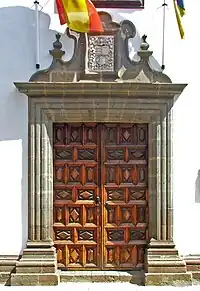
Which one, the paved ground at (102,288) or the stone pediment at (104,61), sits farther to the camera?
the stone pediment at (104,61)

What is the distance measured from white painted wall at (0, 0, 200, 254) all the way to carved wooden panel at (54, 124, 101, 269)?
1.64 ft

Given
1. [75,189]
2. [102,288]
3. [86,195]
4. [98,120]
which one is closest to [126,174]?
[86,195]

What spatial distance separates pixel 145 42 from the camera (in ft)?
23.6

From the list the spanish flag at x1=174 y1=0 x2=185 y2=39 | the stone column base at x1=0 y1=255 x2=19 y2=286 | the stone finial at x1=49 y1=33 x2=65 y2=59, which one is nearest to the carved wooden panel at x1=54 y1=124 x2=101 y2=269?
the stone column base at x1=0 y1=255 x2=19 y2=286

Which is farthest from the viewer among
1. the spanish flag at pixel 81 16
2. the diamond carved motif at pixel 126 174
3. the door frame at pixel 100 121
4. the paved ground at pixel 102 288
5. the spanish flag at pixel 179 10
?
the diamond carved motif at pixel 126 174

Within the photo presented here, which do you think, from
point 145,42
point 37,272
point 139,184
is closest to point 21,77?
point 145,42

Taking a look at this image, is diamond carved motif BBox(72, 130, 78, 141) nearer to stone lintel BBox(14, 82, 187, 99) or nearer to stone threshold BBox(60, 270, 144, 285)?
stone lintel BBox(14, 82, 187, 99)

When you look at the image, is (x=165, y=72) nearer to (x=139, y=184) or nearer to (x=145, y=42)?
(x=145, y=42)

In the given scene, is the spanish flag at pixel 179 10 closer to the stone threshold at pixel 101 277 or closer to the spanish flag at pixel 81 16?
the spanish flag at pixel 81 16

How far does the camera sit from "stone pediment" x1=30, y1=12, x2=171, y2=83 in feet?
23.5

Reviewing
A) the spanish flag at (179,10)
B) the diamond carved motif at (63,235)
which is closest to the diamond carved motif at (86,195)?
the diamond carved motif at (63,235)

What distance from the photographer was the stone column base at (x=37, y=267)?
23.4ft

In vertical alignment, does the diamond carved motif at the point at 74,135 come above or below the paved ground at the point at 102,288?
above

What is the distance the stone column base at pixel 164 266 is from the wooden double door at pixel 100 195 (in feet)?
0.80
